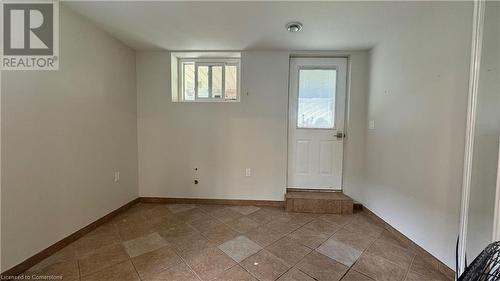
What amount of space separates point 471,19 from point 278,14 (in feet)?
4.49

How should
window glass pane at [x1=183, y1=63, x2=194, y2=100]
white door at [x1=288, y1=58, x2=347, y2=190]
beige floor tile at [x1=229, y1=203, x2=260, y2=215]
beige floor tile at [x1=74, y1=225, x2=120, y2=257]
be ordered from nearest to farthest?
1. beige floor tile at [x1=74, y1=225, x2=120, y2=257]
2. beige floor tile at [x1=229, y1=203, x2=260, y2=215]
3. white door at [x1=288, y1=58, x2=347, y2=190]
4. window glass pane at [x1=183, y1=63, x2=194, y2=100]

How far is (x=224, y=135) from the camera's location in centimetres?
274

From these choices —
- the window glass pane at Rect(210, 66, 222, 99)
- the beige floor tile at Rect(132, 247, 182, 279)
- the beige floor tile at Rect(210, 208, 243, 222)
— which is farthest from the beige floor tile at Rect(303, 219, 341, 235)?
the window glass pane at Rect(210, 66, 222, 99)

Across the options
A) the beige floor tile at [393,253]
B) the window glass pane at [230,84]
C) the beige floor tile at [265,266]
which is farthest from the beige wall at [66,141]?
the beige floor tile at [393,253]

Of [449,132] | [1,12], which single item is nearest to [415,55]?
[449,132]

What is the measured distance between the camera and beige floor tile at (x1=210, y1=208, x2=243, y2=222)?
2363 millimetres

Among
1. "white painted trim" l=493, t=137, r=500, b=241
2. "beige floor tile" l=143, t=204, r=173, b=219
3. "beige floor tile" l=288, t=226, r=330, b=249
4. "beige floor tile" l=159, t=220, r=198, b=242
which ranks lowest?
"beige floor tile" l=143, t=204, r=173, b=219

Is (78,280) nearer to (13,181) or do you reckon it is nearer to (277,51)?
(13,181)

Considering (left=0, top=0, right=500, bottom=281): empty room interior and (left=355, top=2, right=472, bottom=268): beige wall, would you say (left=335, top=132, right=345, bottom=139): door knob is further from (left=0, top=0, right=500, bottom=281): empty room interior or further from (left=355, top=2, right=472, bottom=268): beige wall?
(left=355, top=2, right=472, bottom=268): beige wall

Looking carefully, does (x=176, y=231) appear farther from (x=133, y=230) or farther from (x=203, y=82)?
(x=203, y=82)

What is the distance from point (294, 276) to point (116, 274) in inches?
51.0

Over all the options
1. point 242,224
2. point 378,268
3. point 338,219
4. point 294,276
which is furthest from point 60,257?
point 338,219

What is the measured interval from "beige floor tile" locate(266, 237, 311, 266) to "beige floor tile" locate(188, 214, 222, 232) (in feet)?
2.28

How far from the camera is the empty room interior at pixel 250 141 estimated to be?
1.40 meters
